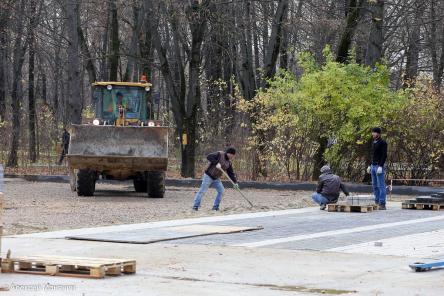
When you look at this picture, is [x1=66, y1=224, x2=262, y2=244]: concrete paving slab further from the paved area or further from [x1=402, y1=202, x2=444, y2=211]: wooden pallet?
[x1=402, y1=202, x2=444, y2=211]: wooden pallet

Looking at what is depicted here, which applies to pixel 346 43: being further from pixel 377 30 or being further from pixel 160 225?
pixel 160 225

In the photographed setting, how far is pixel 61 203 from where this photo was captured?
2530 centimetres

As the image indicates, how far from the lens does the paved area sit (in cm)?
1144

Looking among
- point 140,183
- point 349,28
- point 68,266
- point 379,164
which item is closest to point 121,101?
point 140,183

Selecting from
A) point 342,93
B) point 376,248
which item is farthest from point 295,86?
point 376,248

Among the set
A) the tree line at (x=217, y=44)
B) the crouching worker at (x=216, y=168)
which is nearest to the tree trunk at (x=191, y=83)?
the tree line at (x=217, y=44)

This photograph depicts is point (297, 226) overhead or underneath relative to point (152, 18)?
underneath

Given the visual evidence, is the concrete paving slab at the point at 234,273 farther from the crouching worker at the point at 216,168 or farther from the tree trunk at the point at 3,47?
the tree trunk at the point at 3,47

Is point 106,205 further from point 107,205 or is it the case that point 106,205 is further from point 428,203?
point 428,203

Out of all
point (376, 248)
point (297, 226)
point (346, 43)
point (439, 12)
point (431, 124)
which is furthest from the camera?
point (439, 12)

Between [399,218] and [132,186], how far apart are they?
14.0m

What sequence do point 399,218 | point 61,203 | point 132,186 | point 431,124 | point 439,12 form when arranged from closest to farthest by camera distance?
1. point 399,218
2. point 61,203
3. point 431,124
4. point 132,186
5. point 439,12

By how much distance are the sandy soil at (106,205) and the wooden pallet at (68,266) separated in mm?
5430

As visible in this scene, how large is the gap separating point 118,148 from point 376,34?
11.9m
